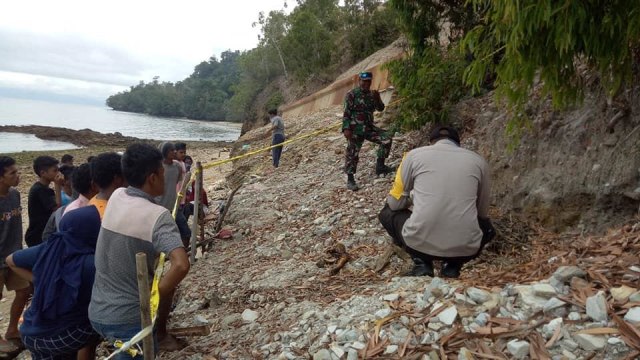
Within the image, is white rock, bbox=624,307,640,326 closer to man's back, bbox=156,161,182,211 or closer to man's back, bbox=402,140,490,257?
man's back, bbox=402,140,490,257

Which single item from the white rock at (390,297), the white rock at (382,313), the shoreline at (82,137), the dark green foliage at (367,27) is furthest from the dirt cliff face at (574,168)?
the shoreline at (82,137)

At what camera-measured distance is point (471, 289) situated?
264 centimetres

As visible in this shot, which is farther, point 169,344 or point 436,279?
point 169,344

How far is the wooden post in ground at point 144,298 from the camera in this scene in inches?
85.9

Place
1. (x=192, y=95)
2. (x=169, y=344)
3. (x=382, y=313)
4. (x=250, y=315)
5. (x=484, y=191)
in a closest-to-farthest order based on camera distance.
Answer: (x=382, y=313) → (x=484, y=191) → (x=169, y=344) → (x=250, y=315) → (x=192, y=95)

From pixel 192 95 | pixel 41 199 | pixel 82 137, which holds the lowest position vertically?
pixel 82 137

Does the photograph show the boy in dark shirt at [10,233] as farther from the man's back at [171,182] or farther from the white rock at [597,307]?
the white rock at [597,307]

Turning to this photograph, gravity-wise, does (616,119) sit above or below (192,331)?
above

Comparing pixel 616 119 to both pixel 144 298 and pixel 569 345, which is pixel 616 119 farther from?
pixel 144 298

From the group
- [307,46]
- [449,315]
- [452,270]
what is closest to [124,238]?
[449,315]

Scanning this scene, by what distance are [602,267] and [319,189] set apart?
526 cm

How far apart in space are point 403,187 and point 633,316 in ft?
5.70

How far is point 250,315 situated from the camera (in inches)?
146

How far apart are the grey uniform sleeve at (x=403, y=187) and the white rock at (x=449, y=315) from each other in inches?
46.8
